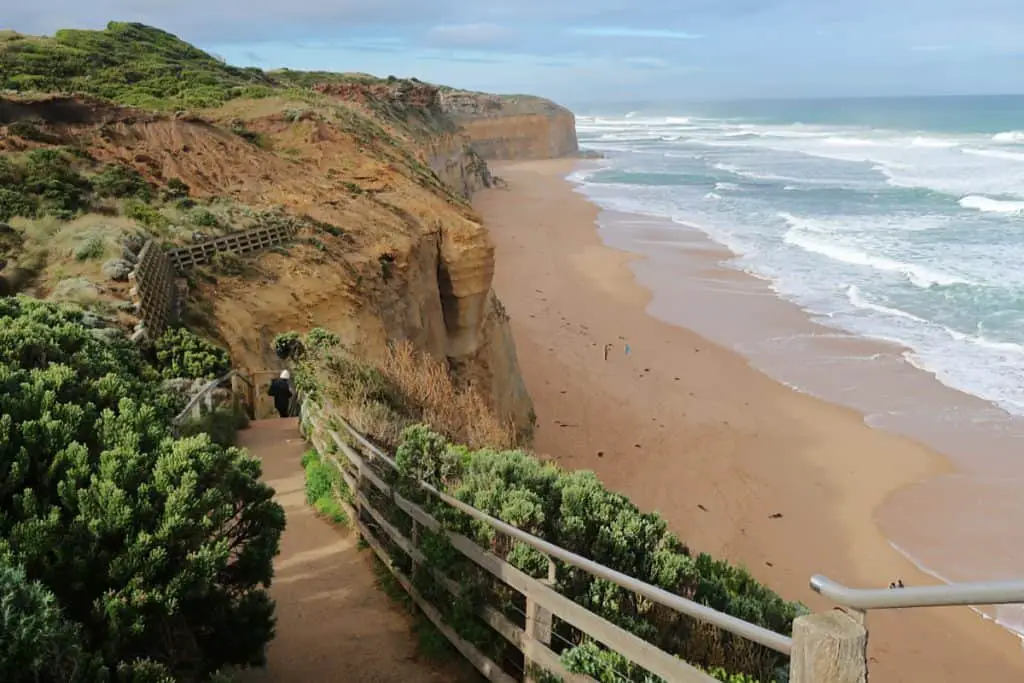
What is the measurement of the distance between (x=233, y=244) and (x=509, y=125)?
3003 inches

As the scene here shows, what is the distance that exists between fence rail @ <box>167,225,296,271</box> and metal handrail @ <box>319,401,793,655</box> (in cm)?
1004

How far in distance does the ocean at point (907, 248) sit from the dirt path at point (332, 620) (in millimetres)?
9519

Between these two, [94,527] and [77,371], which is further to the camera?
[77,371]

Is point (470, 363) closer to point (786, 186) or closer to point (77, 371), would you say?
point (77, 371)

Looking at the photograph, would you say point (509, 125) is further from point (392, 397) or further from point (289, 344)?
point (392, 397)

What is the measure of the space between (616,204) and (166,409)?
47.4 metres

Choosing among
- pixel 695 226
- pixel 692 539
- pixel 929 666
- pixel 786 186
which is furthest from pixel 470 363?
pixel 786 186

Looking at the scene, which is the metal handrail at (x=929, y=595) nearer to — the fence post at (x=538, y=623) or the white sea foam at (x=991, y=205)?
the fence post at (x=538, y=623)

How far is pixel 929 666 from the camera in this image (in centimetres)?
1039

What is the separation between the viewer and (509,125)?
8781 cm

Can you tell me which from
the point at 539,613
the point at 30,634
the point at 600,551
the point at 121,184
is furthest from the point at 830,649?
the point at 121,184

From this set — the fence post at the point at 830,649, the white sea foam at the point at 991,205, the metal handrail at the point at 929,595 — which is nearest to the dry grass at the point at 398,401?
the fence post at the point at 830,649

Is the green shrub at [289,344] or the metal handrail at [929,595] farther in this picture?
the green shrub at [289,344]

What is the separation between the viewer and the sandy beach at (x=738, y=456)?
36.9ft
